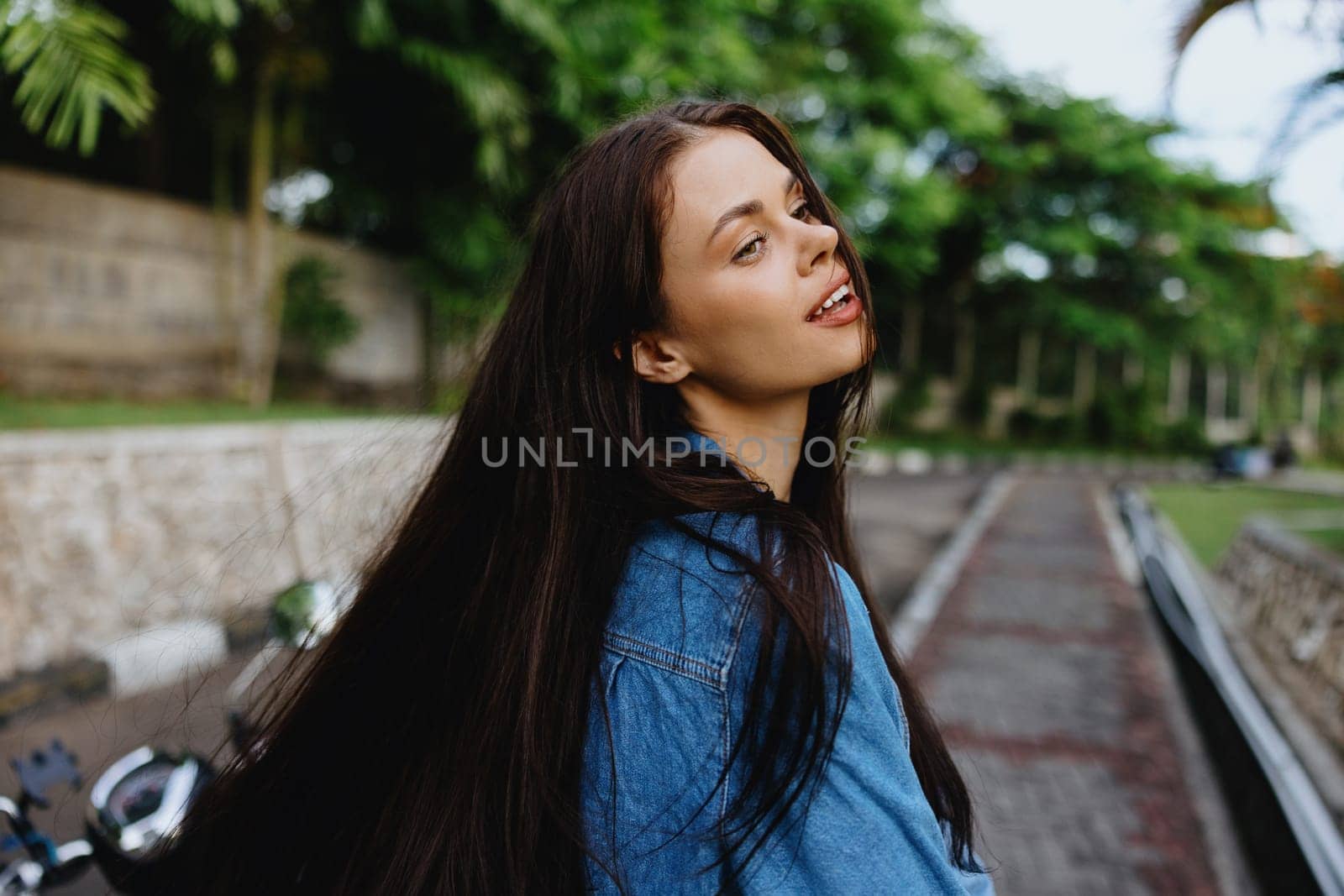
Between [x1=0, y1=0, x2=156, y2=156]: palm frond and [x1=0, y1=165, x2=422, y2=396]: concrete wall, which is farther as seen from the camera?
[x1=0, y1=165, x2=422, y2=396]: concrete wall

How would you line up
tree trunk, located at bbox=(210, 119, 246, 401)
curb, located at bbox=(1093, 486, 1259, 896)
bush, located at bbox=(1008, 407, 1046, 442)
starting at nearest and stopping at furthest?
curb, located at bbox=(1093, 486, 1259, 896) → tree trunk, located at bbox=(210, 119, 246, 401) → bush, located at bbox=(1008, 407, 1046, 442)

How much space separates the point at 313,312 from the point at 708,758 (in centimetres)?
862

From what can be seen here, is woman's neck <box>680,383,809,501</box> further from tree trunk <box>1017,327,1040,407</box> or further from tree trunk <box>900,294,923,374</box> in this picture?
tree trunk <box>1017,327,1040,407</box>

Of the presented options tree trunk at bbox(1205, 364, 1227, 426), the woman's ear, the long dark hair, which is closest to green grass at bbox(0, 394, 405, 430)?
the long dark hair

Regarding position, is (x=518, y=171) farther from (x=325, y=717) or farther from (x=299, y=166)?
(x=325, y=717)

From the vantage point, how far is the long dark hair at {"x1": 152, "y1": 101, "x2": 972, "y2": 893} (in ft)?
3.79

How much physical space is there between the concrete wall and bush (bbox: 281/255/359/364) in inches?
9.9

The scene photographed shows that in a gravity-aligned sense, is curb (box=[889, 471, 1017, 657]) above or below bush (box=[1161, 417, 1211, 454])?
below

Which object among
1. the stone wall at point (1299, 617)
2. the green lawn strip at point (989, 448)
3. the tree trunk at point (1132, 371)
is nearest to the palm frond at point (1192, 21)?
the stone wall at point (1299, 617)

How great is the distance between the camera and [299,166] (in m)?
9.52

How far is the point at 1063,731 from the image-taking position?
467cm

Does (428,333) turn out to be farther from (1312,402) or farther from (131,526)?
(1312,402)

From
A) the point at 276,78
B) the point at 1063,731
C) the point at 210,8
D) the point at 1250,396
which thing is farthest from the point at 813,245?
the point at 1250,396

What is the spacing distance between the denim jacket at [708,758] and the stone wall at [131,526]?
288 centimetres
